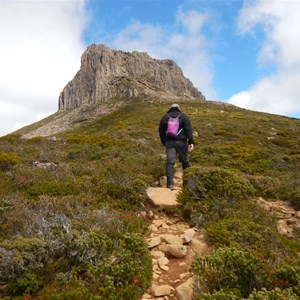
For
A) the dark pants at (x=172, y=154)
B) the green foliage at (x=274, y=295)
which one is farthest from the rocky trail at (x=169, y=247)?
the green foliage at (x=274, y=295)

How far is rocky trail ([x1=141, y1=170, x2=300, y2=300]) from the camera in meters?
3.81

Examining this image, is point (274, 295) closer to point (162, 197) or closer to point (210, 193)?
point (210, 193)

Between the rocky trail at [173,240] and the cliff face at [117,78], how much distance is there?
100261 mm

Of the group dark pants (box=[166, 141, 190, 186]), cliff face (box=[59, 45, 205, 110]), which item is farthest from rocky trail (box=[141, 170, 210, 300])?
cliff face (box=[59, 45, 205, 110])

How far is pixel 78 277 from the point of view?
384cm

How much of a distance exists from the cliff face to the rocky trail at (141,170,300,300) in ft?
329

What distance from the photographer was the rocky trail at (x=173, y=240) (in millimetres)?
3812

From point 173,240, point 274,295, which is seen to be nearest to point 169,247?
point 173,240

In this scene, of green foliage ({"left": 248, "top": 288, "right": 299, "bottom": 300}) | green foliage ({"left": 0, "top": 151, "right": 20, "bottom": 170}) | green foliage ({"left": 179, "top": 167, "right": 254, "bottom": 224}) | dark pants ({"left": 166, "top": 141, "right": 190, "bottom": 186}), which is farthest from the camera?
green foliage ({"left": 0, "top": 151, "right": 20, "bottom": 170})

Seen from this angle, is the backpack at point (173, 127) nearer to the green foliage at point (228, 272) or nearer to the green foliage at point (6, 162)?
the green foliage at point (228, 272)

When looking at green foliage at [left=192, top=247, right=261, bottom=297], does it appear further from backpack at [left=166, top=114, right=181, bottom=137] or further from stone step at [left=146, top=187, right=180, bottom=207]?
backpack at [left=166, top=114, right=181, bottom=137]

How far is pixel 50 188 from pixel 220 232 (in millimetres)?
4350

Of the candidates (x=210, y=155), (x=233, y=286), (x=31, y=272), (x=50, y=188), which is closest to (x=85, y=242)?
(x=31, y=272)

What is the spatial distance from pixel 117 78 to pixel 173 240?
386ft
